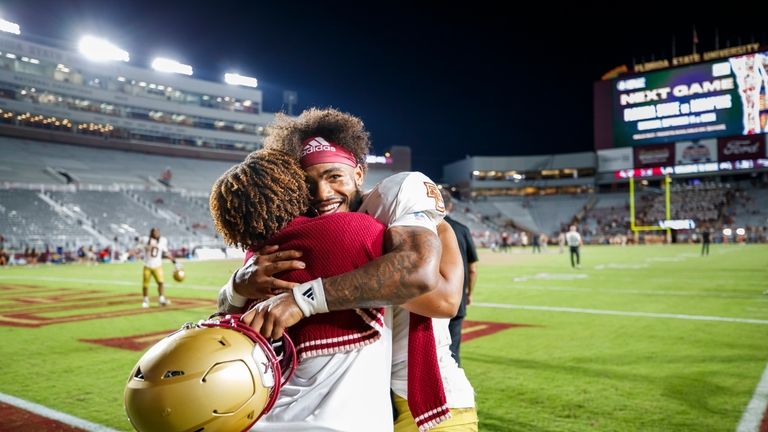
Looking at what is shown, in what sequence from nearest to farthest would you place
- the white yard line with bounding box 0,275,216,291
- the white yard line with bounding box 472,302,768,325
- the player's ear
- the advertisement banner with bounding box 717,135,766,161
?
1. the player's ear
2. the white yard line with bounding box 472,302,768,325
3. the white yard line with bounding box 0,275,216,291
4. the advertisement banner with bounding box 717,135,766,161

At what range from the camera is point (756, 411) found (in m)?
4.54

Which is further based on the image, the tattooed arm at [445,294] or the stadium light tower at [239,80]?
the stadium light tower at [239,80]

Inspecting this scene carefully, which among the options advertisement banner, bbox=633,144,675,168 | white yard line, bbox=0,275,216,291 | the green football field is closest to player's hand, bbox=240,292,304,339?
the green football field

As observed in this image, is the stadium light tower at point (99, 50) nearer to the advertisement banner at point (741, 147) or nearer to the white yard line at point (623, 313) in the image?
the white yard line at point (623, 313)

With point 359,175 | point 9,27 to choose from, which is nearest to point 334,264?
point 359,175

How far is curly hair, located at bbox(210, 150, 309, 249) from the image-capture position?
66.7 inches

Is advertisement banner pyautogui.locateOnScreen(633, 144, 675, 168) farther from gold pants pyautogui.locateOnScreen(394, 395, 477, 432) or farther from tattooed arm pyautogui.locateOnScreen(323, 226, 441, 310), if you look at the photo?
tattooed arm pyautogui.locateOnScreen(323, 226, 441, 310)

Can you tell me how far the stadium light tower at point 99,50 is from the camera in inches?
2034

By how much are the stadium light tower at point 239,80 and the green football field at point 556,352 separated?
174ft

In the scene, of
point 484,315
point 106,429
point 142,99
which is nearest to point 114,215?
point 142,99

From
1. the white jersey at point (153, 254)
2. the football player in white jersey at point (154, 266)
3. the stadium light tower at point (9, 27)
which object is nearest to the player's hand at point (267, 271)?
the football player in white jersey at point (154, 266)

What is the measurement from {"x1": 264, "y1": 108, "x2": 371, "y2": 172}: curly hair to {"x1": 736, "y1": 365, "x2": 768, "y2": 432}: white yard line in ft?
12.4

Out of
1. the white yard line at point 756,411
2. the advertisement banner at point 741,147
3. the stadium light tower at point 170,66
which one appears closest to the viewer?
the white yard line at point 756,411

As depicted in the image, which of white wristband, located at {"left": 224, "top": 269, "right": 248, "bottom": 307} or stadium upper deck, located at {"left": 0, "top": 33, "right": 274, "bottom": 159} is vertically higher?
stadium upper deck, located at {"left": 0, "top": 33, "right": 274, "bottom": 159}
